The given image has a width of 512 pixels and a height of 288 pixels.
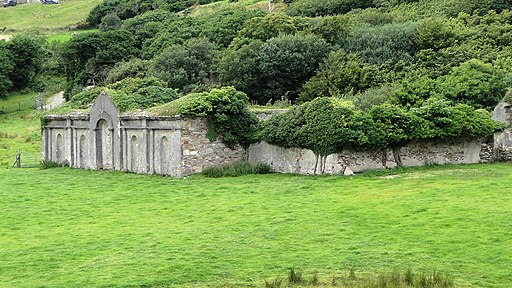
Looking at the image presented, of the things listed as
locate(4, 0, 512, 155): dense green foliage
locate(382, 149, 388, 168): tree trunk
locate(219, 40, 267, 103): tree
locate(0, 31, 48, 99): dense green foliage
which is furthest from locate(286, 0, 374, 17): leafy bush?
locate(382, 149, 388, 168): tree trunk

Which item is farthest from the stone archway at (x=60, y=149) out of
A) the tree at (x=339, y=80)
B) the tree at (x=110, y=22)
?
the tree at (x=110, y=22)

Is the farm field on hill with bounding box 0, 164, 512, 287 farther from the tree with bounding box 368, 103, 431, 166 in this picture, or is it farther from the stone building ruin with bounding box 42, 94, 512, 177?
the tree with bounding box 368, 103, 431, 166

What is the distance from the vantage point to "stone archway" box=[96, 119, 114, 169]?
132 feet

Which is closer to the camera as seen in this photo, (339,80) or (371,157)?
(371,157)

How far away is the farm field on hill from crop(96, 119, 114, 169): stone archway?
356 inches

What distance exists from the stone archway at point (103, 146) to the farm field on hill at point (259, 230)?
9.04 m

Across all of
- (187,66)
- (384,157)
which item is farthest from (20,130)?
(384,157)

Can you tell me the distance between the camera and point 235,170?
111 feet

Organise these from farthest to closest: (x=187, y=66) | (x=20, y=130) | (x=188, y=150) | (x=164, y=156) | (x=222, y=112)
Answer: (x=187, y=66) → (x=20, y=130) → (x=164, y=156) → (x=222, y=112) → (x=188, y=150)

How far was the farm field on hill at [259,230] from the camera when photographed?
16.9 metres

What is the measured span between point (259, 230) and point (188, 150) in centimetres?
1408

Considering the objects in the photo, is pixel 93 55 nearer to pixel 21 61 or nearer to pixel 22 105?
pixel 21 61

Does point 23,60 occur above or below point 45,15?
below

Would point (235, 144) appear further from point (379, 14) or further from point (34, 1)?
point (34, 1)
